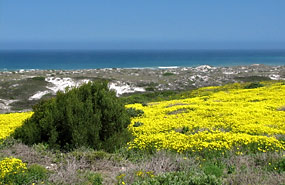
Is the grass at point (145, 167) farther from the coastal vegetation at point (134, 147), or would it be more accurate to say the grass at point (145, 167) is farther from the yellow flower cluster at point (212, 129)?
the yellow flower cluster at point (212, 129)

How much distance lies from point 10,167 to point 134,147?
14.8 ft

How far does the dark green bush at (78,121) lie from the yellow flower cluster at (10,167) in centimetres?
271

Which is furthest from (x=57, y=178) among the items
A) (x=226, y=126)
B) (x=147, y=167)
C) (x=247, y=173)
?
(x=226, y=126)

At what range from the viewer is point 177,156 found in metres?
10.2

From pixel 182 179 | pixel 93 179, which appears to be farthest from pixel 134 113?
pixel 182 179

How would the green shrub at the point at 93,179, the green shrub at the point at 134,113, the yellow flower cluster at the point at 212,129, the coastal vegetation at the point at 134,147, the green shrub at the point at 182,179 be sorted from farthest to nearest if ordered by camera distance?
1. the green shrub at the point at 134,113
2. the yellow flower cluster at the point at 212,129
3. the coastal vegetation at the point at 134,147
4. the green shrub at the point at 93,179
5. the green shrub at the point at 182,179

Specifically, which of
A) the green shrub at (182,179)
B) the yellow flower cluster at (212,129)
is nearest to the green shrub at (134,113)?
the yellow flower cluster at (212,129)

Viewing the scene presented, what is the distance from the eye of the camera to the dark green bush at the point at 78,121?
11.7 meters

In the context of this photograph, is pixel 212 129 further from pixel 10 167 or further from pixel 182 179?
pixel 10 167

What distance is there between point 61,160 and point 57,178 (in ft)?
5.85

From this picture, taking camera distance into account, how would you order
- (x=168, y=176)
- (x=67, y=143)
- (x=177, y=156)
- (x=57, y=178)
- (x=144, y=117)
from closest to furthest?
(x=168, y=176), (x=57, y=178), (x=177, y=156), (x=67, y=143), (x=144, y=117)

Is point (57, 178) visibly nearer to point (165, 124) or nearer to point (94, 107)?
point (94, 107)

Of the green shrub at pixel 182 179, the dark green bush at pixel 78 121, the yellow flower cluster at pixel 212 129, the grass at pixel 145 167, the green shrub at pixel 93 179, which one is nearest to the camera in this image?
the green shrub at pixel 182 179

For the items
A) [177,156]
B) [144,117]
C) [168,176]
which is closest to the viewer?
[168,176]
